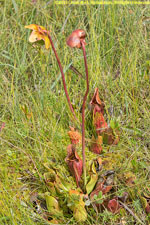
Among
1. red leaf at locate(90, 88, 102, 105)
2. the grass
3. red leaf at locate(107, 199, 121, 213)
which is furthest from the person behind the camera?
red leaf at locate(90, 88, 102, 105)

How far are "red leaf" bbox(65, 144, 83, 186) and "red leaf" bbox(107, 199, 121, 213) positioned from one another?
0.19 m

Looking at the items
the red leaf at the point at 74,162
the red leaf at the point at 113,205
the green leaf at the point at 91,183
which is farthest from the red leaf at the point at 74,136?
the red leaf at the point at 113,205

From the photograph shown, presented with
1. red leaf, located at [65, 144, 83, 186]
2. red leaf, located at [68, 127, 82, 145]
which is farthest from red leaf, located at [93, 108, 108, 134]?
red leaf, located at [65, 144, 83, 186]

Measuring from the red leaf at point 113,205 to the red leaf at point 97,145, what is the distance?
337mm

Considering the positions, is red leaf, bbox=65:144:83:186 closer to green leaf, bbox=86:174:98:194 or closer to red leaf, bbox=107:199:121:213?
green leaf, bbox=86:174:98:194

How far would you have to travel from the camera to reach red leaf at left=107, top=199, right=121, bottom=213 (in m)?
1.25

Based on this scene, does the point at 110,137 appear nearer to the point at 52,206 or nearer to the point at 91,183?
the point at 91,183

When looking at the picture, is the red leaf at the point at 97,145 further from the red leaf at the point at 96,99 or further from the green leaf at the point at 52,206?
the green leaf at the point at 52,206

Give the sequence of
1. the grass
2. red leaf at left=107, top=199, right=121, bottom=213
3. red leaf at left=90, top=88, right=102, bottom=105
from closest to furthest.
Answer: red leaf at left=107, top=199, right=121, bottom=213, the grass, red leaf at left=90, top=88, right=102, bottom=105

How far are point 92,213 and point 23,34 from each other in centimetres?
145

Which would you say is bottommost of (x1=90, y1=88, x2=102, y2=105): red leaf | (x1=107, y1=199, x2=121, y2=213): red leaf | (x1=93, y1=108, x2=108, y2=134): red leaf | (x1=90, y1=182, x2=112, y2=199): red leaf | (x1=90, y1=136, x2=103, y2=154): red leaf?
(x1=107, y1=199, x2=121, y2=213): red leaf

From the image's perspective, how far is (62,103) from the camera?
1737 mm

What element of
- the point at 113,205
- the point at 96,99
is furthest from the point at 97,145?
the point at 113,205

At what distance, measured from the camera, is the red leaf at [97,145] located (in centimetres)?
152
